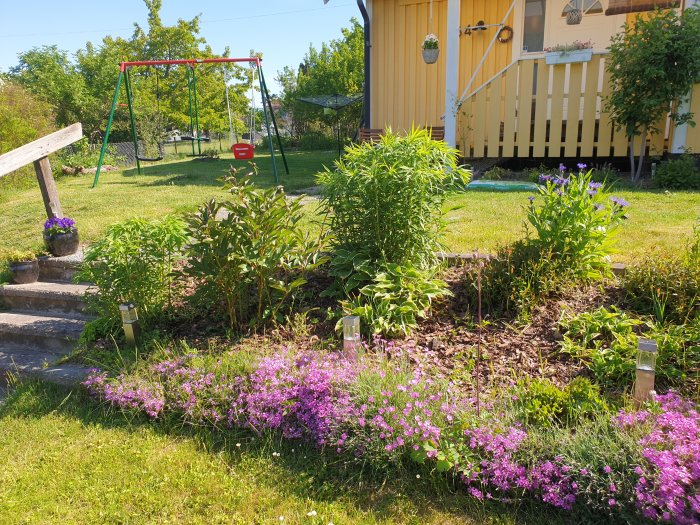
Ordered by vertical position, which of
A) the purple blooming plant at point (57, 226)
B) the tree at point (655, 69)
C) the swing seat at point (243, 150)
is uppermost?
the tree at point (655, 69)

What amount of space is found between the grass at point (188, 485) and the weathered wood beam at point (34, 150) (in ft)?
9.10

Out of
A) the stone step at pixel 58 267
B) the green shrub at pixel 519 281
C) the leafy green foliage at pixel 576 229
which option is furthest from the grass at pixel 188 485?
the stone step at pixel 58 267

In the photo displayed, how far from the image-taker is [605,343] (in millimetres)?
3016

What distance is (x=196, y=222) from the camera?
134 inches

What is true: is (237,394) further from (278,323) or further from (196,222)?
(196,222)

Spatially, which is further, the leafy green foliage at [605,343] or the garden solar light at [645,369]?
the leafy green foliage at [605,343]

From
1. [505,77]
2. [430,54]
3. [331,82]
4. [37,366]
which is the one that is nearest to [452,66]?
[505,77]

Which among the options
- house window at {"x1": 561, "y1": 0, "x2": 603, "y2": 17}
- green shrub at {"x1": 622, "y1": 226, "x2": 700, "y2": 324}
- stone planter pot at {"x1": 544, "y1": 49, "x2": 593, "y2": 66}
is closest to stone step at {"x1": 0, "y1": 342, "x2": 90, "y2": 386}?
green shrub at {"x1": 622, "y1": 226, "x2": 700, "y2": 324}

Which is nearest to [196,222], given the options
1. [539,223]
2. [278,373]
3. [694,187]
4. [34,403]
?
[278,373]

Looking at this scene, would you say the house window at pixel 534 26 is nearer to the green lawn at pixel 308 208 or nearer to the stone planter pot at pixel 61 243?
the green lawn at pixel 308 208

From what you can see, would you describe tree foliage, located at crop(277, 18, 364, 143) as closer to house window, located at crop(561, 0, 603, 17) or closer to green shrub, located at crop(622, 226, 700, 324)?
house window, located at crop(561, 0, 603, 17)

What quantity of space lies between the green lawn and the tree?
45.4 inches

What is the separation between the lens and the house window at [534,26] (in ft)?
31.3

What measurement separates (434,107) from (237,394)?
29.1 ft
